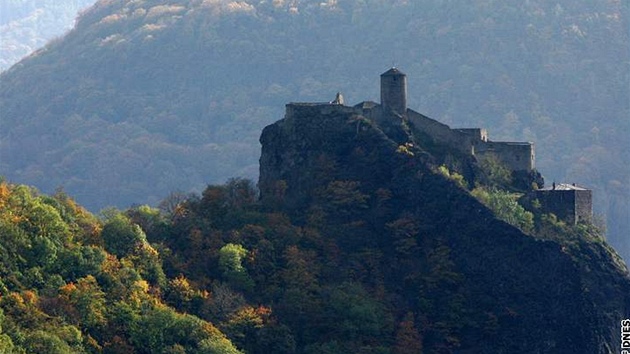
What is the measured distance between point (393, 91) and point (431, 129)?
3196mm

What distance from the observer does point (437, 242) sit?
114 m

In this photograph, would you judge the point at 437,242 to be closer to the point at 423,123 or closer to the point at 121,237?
the point at 423,123

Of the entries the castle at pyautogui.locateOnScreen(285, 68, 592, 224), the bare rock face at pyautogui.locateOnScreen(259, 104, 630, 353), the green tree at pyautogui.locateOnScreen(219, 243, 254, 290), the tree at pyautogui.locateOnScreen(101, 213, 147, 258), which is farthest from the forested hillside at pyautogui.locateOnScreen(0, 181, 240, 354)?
the castle at pyautogui.locateOnScreen(285, 68, 592, 224)

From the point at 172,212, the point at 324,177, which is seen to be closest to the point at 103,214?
the point at 172,212

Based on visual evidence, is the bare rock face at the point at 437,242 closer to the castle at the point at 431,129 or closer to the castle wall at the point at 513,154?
the castle at the point at 431,129

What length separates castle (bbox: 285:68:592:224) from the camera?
118m

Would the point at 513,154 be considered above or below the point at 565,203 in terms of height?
above

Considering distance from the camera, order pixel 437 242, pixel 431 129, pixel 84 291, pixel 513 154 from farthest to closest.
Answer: pixel 513 154 < pixel 431 129 < pixel 437 242 < pixel 84 291

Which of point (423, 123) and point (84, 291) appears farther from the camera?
point (423, 123)

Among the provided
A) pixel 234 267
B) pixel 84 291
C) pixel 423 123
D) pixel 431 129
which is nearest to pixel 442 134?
pixel 431 129

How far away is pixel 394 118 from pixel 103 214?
20121 mm

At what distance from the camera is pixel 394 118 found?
119062mm

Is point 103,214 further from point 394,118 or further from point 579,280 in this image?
point 579,280

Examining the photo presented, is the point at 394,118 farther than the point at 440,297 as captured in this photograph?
Yes
